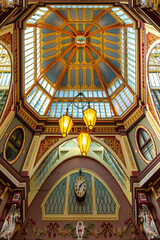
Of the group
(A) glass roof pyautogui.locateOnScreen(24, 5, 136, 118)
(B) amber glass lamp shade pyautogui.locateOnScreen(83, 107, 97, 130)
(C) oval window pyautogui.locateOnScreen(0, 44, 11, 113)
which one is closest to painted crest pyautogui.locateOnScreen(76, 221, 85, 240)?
(B) amber glass lamp shade pyautogui.locateOnScreen(83, 107, 97, 130)

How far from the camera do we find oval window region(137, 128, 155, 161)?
39.6 ft

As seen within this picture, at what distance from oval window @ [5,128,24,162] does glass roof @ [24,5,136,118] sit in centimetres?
218

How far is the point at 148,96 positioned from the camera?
12.2 m

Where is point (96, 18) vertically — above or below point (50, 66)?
above

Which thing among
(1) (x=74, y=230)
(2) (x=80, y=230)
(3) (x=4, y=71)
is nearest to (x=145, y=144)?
(2) (x=80, y=230)

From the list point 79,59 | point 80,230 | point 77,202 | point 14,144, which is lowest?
point 80,230

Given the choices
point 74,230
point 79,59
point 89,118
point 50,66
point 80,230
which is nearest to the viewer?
point 89,118

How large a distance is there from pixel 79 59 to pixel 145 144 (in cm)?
809

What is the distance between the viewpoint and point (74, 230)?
462 inches

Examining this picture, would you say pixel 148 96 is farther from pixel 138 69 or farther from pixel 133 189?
pixel 133 189

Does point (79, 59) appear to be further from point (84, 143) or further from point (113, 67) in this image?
point (84, 143)

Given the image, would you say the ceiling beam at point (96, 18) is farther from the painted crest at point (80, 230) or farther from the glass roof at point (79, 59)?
the painted crest at point (80, 230)

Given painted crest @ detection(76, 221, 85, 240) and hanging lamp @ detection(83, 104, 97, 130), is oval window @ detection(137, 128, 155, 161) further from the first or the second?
painted crest @ detection(76, 221, 85, 240)

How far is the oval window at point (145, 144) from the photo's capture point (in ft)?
39.6
